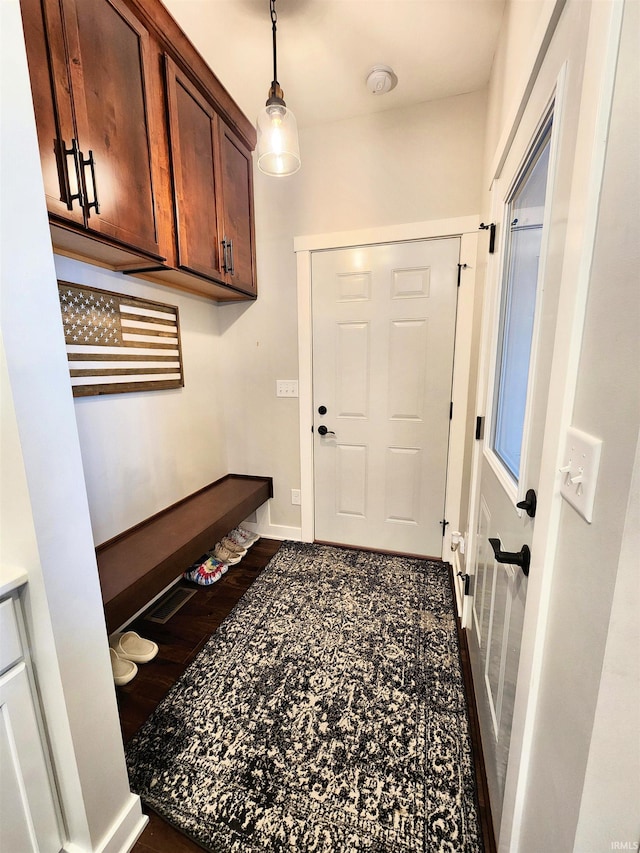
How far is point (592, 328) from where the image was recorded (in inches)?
20.5

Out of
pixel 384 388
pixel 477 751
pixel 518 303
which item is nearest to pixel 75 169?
pixel 518 303

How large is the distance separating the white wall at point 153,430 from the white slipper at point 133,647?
0.48 m

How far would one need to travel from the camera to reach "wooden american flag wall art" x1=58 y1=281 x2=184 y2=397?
1461 mm

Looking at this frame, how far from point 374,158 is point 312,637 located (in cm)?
267

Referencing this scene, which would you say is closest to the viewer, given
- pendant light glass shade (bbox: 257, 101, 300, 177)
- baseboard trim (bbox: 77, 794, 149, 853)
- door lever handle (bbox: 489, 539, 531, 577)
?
door lever handle (bbox: 489, 539, 531, 577)

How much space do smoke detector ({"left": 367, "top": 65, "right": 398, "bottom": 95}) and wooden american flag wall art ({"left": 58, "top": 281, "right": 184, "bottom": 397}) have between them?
1.54 meters

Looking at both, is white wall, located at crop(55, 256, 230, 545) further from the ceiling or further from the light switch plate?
the light switch plate

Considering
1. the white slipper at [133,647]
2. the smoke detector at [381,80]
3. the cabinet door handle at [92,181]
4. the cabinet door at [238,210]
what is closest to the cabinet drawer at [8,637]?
the white slipper at [133,647]

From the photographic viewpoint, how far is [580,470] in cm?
52

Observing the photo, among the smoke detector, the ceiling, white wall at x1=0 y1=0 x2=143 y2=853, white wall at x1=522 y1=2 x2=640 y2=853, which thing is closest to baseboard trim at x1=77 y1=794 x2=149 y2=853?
white wall at x1=0 y1=0 x2=143 y2=853

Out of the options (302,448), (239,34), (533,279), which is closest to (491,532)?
(533,279)

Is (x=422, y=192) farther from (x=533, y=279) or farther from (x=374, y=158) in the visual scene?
(x=533, y=279)

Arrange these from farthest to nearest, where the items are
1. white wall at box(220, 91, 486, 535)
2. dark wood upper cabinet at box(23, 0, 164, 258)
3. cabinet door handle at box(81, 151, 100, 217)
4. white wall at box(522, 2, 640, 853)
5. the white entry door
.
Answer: the white entry door < white wall at box(220, 91, 486, 535) < cabinet door handle at box(81, 151, 100, 217) < dark wood upper cabinet at box(23, 0, 164, 258) < white wall at box(522, 2, 640, 853)

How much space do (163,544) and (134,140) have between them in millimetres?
1708
